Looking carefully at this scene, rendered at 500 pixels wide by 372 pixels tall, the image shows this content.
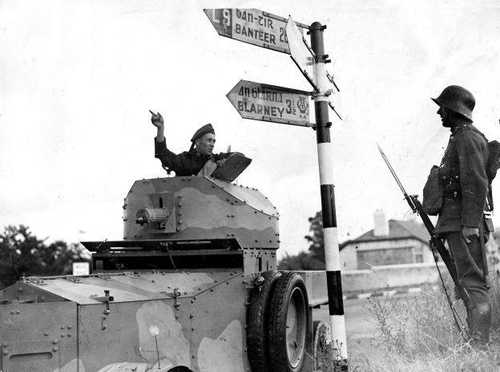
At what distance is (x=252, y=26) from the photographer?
6195 millimetres

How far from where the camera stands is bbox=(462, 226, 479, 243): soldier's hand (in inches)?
240

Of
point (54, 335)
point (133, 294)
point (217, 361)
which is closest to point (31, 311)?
point (54, 335)

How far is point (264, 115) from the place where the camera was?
6348mm

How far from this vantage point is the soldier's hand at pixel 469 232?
6.10 m

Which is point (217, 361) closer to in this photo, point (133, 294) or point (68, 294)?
point (133, 294)

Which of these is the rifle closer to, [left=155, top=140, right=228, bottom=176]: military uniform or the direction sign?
the direction sign

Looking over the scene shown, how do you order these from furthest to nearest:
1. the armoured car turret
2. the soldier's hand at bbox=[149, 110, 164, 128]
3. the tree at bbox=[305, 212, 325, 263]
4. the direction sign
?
1. the tree at bbox=[305, 212, 325, 263]
2. the soldier's hand at bbox=[149, 110, 164, 128]
3. the direction sign
4. the armoured car turret

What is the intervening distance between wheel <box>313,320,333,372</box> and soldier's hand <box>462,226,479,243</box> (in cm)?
172

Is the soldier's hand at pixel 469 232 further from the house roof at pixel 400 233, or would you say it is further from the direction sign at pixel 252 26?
the house roof at pixel 400 233

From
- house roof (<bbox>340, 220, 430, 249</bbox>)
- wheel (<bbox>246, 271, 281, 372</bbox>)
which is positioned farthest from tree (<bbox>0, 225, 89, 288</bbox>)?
house roof (<bbox>340, 220, 430, 249</bbox>)

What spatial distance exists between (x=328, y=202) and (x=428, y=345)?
1580mm

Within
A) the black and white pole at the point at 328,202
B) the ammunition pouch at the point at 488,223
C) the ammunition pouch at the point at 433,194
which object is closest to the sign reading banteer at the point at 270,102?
the black and white pole at the point at 328,202

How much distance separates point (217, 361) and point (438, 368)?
1.69 metres

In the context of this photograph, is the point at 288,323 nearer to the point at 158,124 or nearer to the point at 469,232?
the point at 469,232
